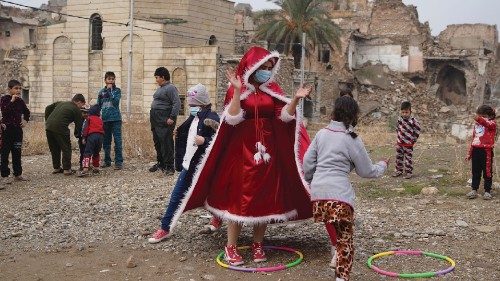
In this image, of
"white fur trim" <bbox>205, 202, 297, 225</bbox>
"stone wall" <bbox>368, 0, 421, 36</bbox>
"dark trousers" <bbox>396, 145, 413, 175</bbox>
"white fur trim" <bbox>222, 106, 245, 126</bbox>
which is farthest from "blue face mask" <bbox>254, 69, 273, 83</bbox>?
"stone wall" <bbox>368, 0, 421, 36</bbox>

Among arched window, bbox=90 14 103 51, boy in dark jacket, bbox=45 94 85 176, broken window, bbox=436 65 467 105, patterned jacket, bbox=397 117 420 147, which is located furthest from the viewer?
broken window, bbox=436 65 467 105

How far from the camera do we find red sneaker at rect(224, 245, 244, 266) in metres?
4.80

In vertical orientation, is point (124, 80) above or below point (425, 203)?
above

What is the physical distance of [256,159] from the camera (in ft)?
A: 15.5

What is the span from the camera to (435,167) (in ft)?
34.6

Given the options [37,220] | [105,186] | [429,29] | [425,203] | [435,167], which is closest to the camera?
[37,220]

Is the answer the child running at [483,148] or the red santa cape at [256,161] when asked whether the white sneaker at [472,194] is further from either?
the red santa cape at [256,161]

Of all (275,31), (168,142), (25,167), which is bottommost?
(25,167)

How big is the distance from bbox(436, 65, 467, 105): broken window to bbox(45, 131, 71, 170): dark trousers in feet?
118

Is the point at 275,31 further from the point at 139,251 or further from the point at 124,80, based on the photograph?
the point at 139,251

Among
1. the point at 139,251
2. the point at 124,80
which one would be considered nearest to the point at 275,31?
the point at 124,80

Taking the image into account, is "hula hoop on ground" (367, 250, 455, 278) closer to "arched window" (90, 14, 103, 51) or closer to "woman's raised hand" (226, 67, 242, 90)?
"woman's raised hand" (226, 67, 242, 90)

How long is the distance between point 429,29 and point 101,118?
3762cm

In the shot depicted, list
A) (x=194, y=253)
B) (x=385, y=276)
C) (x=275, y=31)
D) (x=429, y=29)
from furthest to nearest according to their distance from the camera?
1. (x=429, y=29)
2. (x=275, y=31)
3. (x=194, y=253)
4. (x=385, y=276)
